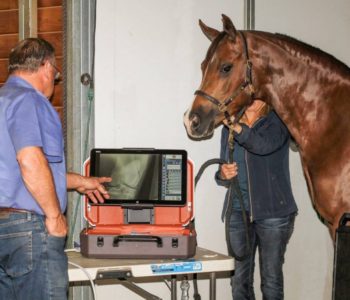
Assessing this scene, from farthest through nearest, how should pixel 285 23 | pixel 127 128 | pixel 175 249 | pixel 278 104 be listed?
Result: 1. pixel 285 23
2. pixel 127 128
3. pixel 278 104
4. pixel 175 249

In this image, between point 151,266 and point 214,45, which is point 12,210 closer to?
point 151,266

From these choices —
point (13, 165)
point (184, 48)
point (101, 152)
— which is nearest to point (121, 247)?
point (101, 152)

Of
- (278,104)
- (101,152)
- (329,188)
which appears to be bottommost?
(329,188)

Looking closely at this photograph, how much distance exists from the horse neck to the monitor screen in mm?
522

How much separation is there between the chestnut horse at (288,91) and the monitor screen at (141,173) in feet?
0.61

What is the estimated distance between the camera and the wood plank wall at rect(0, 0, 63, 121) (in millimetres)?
3258

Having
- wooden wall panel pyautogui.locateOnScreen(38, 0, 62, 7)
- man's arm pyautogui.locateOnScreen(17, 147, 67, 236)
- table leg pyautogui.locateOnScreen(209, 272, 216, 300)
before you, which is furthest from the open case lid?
wooden wall panel pyautogui.locateOnScreen(38, 0, 62, 7)

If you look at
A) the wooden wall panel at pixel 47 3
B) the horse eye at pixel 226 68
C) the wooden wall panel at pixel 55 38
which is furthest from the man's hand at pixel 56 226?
the wooden wall panel at pixel 47 3

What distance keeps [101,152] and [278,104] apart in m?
0.84

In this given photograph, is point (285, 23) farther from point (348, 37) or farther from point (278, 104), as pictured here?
point (278, 104)

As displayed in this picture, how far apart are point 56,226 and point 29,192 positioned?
15cm

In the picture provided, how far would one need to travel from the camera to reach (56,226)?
1.77 m

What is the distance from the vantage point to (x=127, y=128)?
2879 mm

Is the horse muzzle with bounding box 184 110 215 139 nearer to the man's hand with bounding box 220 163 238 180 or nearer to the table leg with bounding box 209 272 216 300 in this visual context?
the man's hand with bounding box 220 163 238 180
